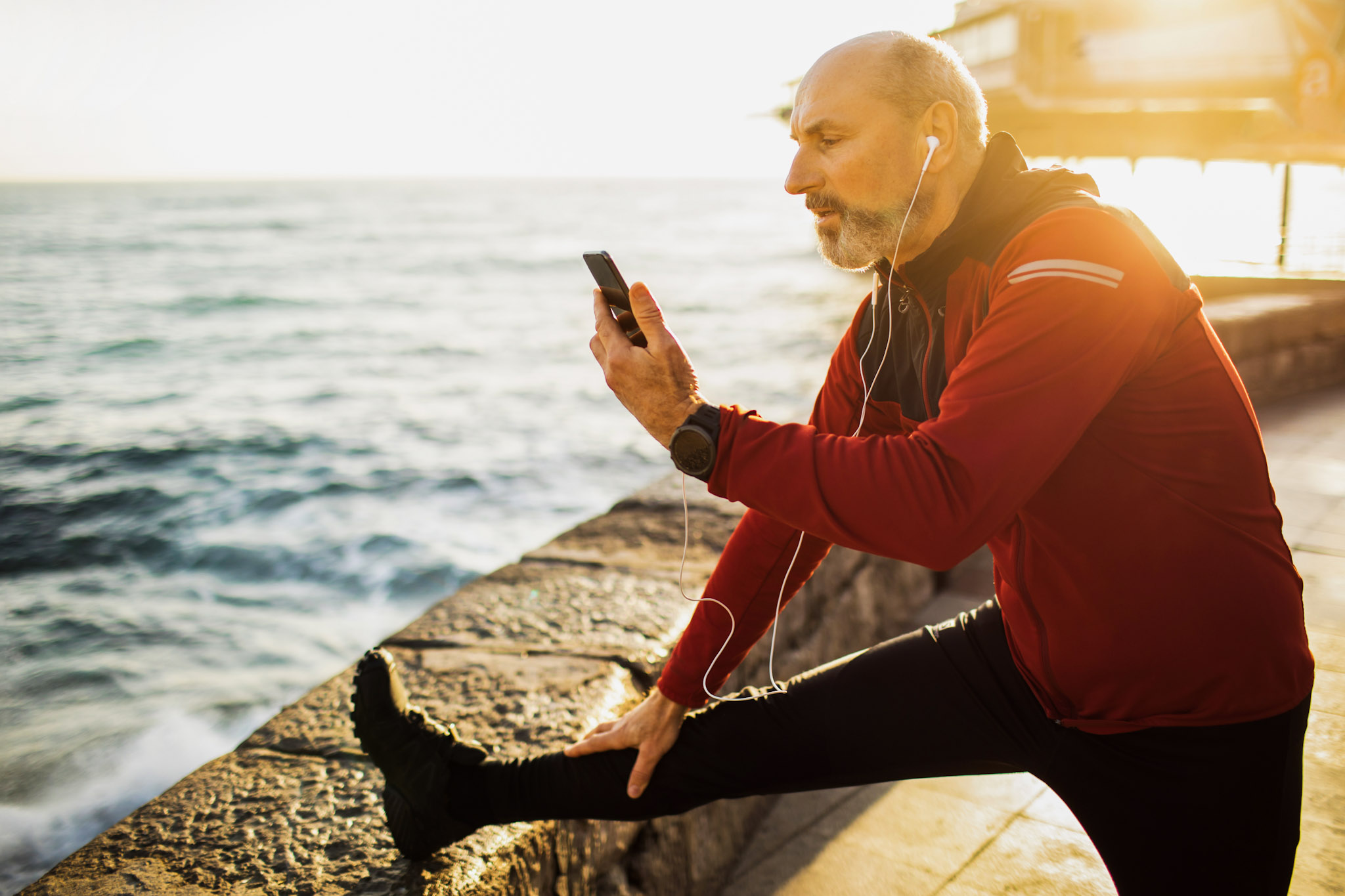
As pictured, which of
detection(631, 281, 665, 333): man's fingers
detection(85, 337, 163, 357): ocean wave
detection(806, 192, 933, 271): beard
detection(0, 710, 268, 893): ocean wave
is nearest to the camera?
detection(631, 281, 665, 333): man's fingers

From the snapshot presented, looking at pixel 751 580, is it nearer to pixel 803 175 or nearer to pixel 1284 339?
pixel 803 175

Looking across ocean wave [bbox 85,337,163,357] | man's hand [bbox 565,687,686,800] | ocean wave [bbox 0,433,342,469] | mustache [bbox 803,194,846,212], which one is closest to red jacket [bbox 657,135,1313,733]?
mustache [bbox 803,194,846,212]

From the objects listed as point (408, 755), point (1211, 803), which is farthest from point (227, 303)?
point (1211, 803)

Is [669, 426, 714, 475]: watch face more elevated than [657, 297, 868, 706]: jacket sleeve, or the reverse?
[669, 426, 714, 475]: watch face

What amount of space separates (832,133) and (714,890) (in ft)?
5.68

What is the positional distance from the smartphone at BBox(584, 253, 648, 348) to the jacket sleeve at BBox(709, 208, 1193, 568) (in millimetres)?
323

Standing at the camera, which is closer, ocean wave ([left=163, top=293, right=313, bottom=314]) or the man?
the man

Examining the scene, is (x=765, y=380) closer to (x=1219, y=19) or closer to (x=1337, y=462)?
(x=1337, y=462)

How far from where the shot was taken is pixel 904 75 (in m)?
1.35

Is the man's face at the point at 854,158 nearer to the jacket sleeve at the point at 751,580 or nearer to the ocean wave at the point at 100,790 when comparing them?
the jacket sleeve at the point at 751,580

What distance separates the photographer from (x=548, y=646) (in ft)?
7.72

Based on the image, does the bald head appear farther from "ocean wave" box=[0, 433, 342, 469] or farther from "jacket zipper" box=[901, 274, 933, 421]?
"ocean wave" box=[0, 433, 342, 469]

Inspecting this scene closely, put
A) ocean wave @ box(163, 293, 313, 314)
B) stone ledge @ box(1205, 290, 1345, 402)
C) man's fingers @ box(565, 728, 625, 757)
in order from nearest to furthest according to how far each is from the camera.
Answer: man's fingers @ box(565, 728, 625, 757) < stone ledge @ box(1205, 290, 1345, 402) < ocean wave @ box(163, 293, 313, 314)

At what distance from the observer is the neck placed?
4.63ft
